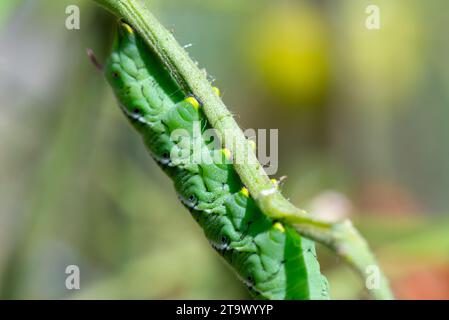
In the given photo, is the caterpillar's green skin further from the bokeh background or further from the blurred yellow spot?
the blurred yellow spot

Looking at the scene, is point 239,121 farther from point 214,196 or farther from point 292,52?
point 214,196

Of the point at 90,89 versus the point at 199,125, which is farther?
the point at 90,89

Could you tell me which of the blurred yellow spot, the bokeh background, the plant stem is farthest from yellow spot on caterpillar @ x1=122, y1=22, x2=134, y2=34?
the blurred yellow spot

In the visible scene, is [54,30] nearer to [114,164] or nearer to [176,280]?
[114,164]

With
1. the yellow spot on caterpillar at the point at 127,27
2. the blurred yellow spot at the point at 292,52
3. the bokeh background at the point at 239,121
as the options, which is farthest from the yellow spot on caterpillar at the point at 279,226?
the blurred yellow spot at the point at 292,52
